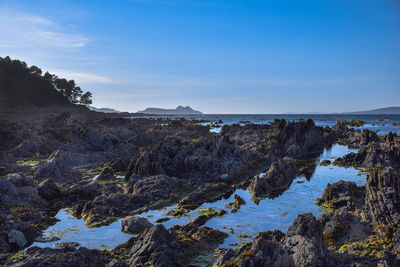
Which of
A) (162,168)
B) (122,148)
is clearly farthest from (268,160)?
(122,148)

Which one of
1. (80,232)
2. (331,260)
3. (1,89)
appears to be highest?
(1,89)

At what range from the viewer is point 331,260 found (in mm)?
10766

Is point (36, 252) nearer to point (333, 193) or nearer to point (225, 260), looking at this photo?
point (225, 260)

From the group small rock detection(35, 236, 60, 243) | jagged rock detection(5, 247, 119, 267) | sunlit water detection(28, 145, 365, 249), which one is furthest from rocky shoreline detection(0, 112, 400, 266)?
sunlit water detection(28, 145, 365, 249)

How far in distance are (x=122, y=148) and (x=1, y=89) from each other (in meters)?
107

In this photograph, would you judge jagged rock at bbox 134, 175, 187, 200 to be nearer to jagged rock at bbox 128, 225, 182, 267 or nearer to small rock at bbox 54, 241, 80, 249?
small rock at bbox 54, 241, 80, 249

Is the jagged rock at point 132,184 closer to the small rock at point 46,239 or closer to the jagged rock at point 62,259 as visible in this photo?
the small rock at point 46,239

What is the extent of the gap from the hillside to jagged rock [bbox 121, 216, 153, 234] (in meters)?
110

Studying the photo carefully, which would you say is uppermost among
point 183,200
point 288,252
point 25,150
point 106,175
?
point 25,150

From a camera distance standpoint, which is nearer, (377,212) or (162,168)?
(377,212)

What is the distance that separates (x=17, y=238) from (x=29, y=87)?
461ft

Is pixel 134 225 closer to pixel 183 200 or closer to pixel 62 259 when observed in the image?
pixel 183 200

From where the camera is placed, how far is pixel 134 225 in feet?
52.5

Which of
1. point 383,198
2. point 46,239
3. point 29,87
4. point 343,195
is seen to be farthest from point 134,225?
point 29,87
